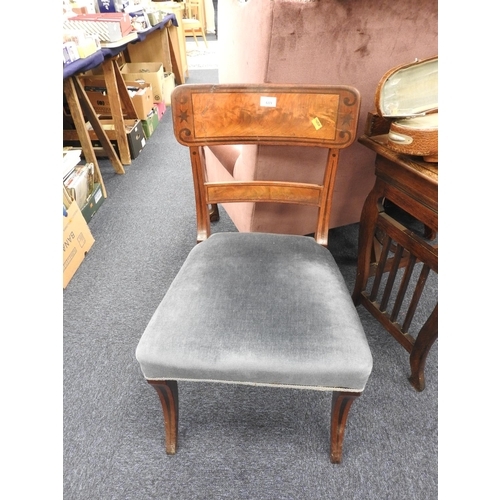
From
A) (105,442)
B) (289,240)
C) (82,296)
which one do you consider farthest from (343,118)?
(82,296)

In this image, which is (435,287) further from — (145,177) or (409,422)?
(145,177)

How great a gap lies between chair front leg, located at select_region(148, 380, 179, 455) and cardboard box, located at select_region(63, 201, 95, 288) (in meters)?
0.88

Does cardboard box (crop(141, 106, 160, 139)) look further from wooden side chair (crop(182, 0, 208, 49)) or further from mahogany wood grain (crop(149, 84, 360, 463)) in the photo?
wooden side chair (crop(182, 0, 208, 49))

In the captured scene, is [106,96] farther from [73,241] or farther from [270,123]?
[270,123]

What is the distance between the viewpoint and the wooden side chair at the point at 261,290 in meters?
0.73

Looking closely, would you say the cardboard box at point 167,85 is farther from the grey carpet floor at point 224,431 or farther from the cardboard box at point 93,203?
the grey carpet floor at point 224,431

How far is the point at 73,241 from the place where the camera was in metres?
1.63

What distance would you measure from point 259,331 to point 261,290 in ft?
0.40

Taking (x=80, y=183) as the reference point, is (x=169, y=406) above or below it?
below

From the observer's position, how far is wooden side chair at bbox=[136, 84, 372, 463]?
28.8 inches

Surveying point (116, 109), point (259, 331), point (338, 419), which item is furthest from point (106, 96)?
point (338, 419)

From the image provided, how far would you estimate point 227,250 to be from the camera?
0.99m

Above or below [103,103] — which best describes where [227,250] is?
below

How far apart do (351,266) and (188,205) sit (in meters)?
1.02
